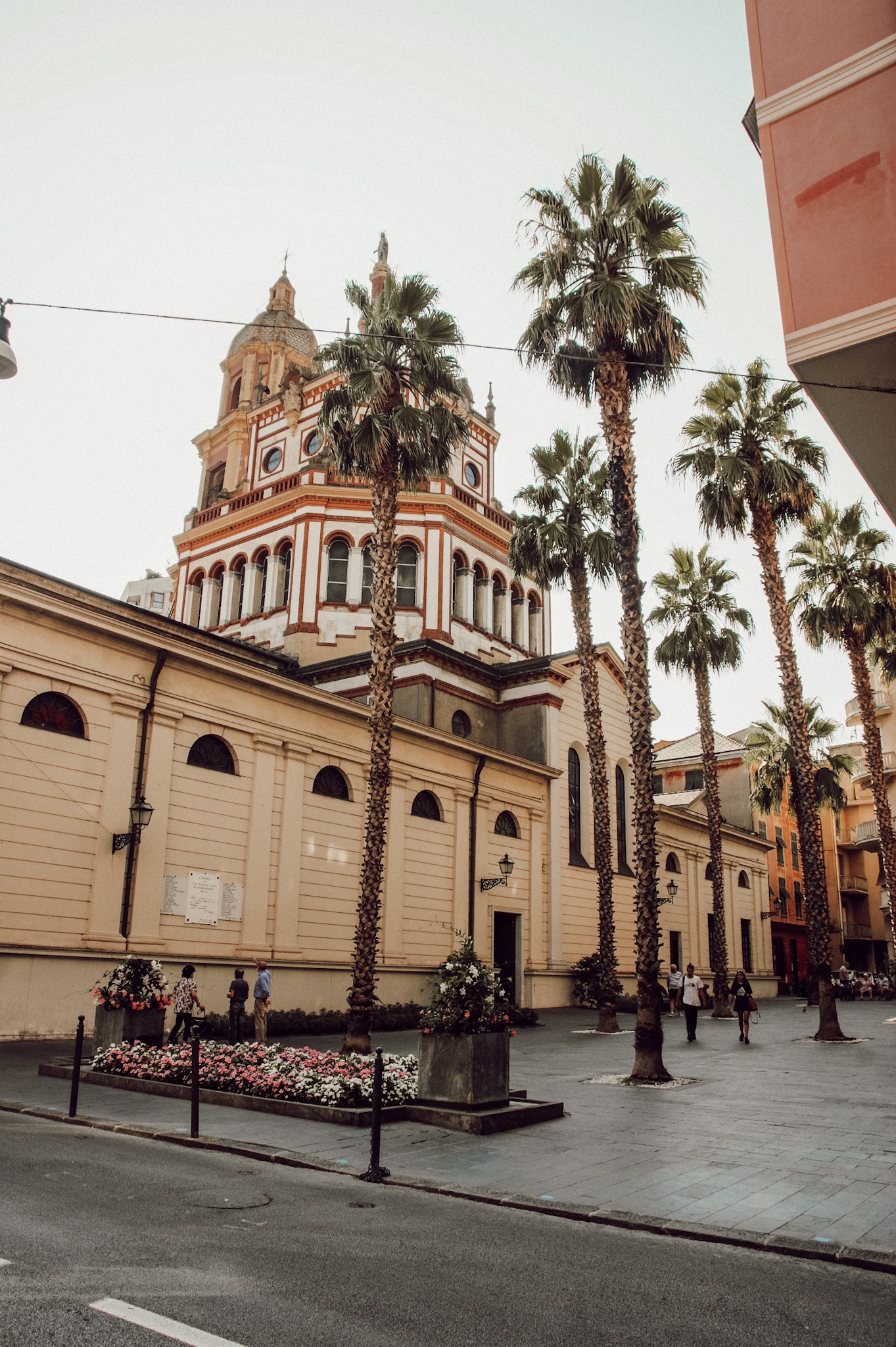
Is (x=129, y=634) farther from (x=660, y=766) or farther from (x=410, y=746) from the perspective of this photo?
(x=660, y=766)

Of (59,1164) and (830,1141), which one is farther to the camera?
(830,1141)

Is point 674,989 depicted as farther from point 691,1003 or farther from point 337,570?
point 337,570

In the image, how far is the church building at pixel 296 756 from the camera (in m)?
18.5

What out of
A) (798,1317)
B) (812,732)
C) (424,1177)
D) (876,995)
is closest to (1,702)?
(424,1177)

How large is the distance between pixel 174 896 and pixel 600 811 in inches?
444

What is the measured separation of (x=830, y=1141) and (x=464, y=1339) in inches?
278

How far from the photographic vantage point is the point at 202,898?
829 inches

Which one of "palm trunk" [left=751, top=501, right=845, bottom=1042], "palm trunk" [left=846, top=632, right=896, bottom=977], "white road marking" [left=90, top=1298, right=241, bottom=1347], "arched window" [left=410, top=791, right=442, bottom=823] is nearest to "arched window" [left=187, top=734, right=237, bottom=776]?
"arched window" [left=410, top=791, right=442, bottom=823]

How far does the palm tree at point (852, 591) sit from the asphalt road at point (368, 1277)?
24.8 m

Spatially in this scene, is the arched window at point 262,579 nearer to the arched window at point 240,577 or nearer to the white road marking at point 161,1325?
the arched window at point 240,577

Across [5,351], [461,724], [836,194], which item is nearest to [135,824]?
[5,351]

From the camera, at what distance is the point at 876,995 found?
4888cm

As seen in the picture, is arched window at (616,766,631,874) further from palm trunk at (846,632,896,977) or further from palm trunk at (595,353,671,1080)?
palm trunk at (595,353,671,1080)

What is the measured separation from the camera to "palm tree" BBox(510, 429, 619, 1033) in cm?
2592
